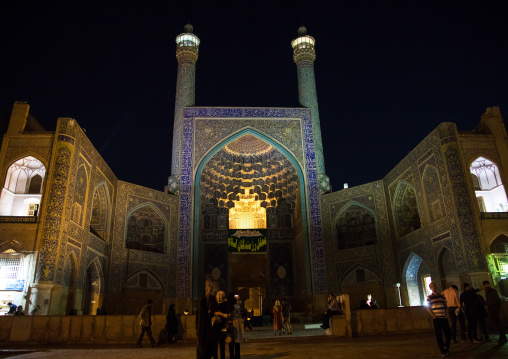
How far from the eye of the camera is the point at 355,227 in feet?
56.2

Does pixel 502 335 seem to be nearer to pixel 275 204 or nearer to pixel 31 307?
pixel 31 307

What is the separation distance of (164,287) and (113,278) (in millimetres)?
2217

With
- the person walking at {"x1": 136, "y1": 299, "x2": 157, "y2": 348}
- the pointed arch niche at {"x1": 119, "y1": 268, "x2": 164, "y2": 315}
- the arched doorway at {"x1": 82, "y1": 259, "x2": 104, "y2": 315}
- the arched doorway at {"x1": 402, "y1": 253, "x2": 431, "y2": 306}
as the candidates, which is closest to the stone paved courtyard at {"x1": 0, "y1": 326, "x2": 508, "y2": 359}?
the person walking at {"x1": 136, "y1": 299, "x2": 157, "y2": 348}

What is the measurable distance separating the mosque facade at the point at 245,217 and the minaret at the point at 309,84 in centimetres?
7

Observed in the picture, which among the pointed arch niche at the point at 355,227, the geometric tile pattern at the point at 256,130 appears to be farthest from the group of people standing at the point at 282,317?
the pointed arch niche at the point at 355,227

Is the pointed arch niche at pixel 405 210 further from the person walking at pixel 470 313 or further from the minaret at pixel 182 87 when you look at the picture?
the minaret at pixel 182 87

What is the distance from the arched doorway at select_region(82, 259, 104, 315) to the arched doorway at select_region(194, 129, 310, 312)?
17.0ft

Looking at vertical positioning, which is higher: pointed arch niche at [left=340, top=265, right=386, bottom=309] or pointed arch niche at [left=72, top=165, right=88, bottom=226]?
pointed arch niche at [left=72, top=165, right=88, bottom=226]

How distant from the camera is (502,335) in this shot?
6.11 m

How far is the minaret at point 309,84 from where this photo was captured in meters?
18.0

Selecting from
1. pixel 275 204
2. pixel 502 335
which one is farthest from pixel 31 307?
pixel 275 204

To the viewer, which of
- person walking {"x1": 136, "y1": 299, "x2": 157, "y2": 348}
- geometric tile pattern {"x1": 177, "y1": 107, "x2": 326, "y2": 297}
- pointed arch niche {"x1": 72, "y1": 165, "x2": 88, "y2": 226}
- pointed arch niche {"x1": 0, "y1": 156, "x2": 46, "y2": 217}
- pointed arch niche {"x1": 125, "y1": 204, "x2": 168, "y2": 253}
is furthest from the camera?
geometric tile pattern {"x1": 177, "y1": 107, "x2": 326, "y2": 297}

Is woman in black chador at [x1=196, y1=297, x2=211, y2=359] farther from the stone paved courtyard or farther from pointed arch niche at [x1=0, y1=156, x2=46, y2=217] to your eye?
pointed arch niche at [x1=0, y1=156, x2=46, y2=217]

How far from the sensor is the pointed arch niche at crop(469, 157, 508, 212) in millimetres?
12812
